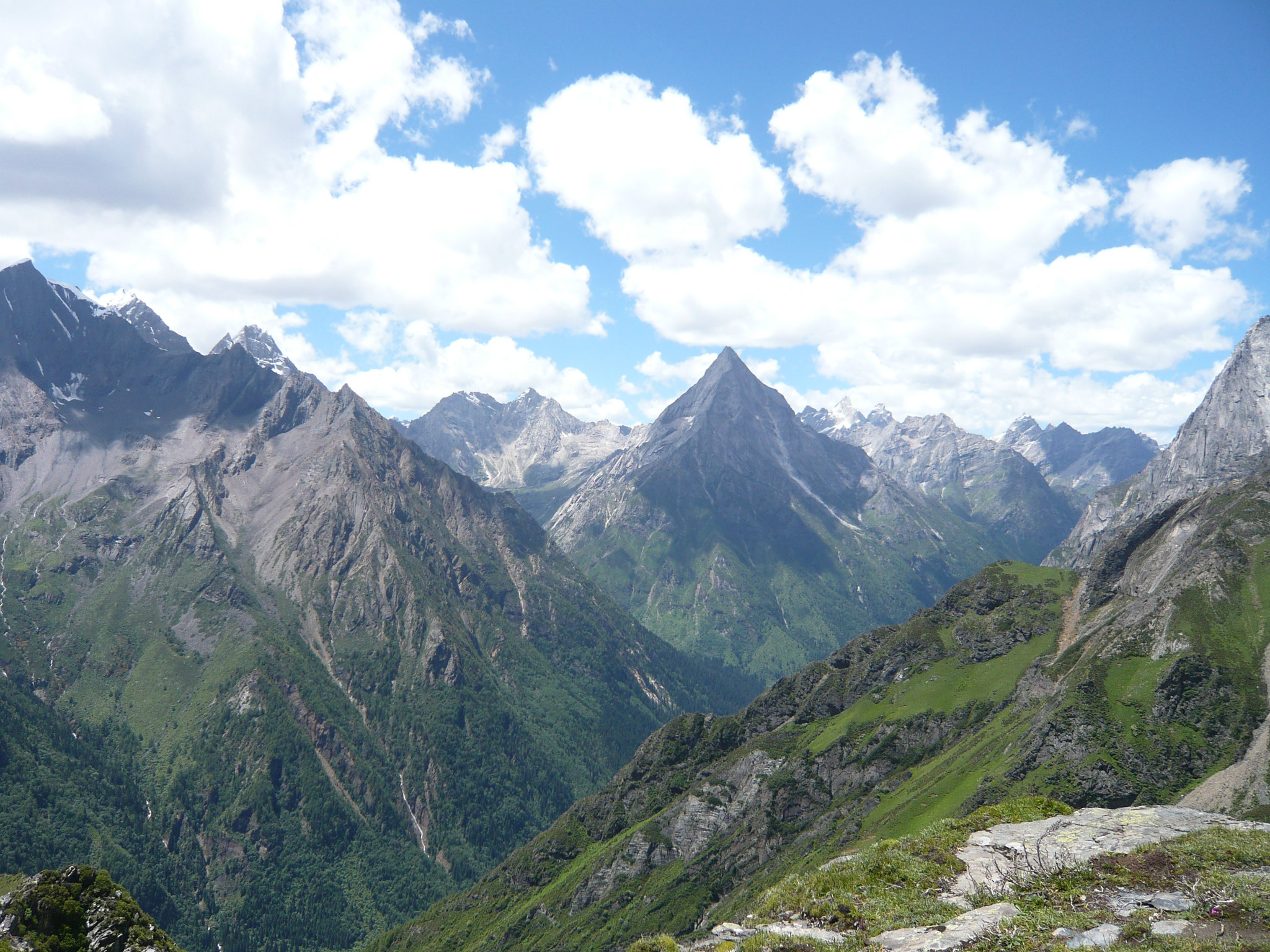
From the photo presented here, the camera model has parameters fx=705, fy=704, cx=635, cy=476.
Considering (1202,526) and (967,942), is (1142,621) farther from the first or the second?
(967,942)

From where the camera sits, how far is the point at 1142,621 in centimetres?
14938

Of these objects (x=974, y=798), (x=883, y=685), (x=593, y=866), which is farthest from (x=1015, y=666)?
(x=593, y=866)

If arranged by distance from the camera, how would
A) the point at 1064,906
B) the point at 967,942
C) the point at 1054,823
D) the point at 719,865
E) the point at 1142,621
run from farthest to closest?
1. the point at 719,865
2. the point at 1142,621
3. the point at 1054,823
4. the point at 1064,906
5. the point at 967,942

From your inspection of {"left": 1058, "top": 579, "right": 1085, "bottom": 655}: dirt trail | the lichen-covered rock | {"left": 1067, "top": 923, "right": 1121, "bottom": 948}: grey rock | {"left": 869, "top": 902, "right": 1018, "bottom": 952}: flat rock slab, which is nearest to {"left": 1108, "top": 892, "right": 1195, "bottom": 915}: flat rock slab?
{"left": 1067, "top": 923, "right": 1121, "bottom": 948}: grey rock

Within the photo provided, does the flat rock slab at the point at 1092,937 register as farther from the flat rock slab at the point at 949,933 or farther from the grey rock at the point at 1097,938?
the flat rock slab at the point at 949,933

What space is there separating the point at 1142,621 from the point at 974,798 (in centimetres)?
6032

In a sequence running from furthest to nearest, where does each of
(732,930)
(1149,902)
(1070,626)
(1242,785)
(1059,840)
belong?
(1070,626), (1242,785), (1059,840), (732,930), (1149,902)

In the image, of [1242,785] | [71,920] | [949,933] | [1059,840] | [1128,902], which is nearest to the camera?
[949,933]

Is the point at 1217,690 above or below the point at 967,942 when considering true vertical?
below

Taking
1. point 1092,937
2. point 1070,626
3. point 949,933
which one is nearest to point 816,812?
point 1070,626

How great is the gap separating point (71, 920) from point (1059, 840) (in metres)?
61.1

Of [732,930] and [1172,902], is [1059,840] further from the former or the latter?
[732,930]

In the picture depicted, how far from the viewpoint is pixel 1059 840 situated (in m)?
35.9

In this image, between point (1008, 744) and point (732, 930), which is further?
point (1008, 744)
